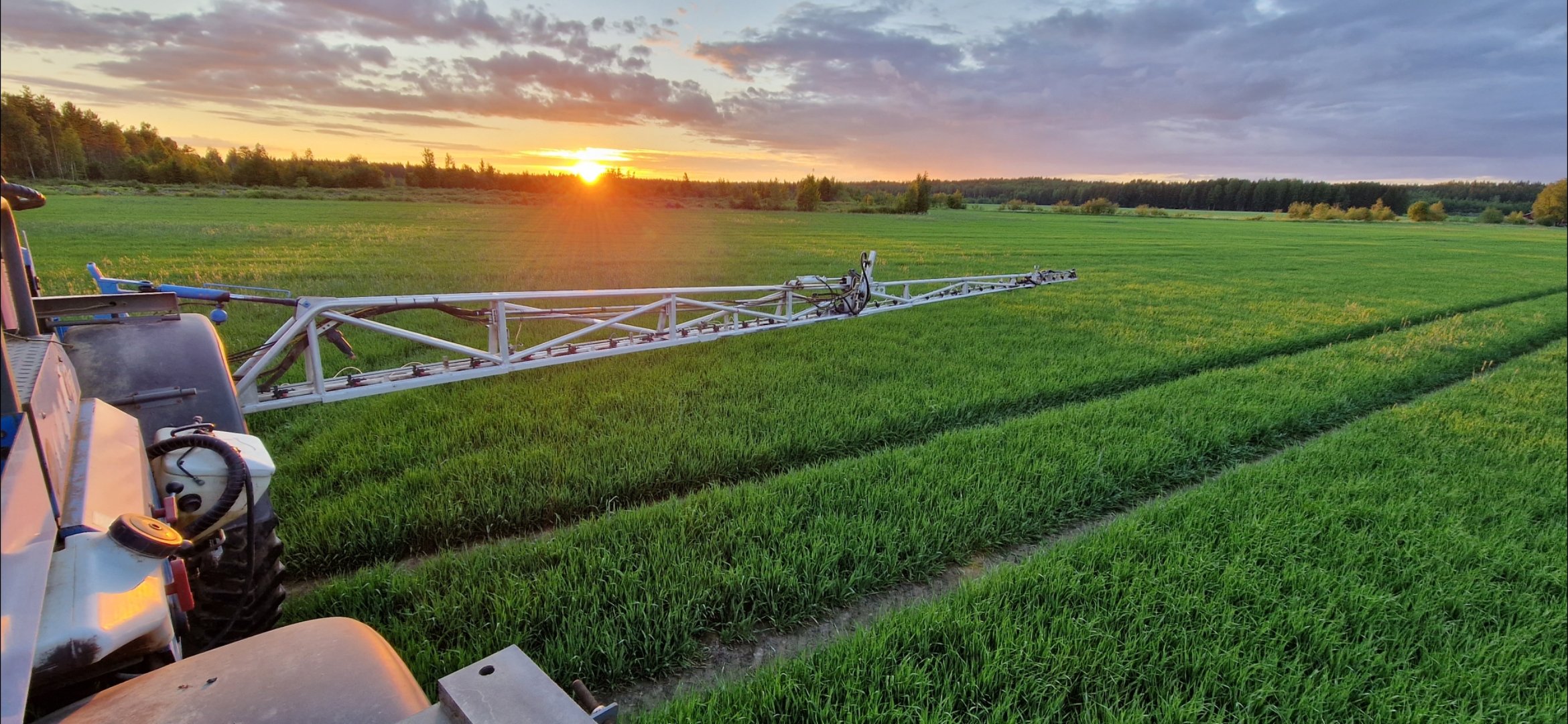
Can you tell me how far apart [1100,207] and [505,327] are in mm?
51245

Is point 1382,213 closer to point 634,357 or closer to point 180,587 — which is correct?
point 634,357

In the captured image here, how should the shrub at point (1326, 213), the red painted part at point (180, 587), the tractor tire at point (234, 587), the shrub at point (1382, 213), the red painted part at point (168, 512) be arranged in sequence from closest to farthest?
the red painted part at point (180, 587) < the red painted part at point (168, 512) < the tractor tire at point (234, 587) < the shrub at point (1326, 213) < the shrub at point (1382, 213)

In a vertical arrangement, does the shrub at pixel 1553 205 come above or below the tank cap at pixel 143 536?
above

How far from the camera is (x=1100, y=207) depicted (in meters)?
47.5

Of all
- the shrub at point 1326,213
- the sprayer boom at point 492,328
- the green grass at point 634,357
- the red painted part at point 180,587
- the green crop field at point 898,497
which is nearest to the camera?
the red painted part at point 180,587

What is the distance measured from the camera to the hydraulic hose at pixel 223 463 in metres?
1.86

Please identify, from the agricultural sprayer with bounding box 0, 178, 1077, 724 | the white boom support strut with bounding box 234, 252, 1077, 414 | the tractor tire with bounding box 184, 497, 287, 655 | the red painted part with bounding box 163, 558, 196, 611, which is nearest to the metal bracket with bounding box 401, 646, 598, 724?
the agricultural sprayer with bounding box 0, 178, 1077, 724

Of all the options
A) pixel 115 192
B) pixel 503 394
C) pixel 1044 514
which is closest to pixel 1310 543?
pixel 1044 514

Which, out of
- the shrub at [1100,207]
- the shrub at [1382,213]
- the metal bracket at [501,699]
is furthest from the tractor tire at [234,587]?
the shrub at [1382,213]

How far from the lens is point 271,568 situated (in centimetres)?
241

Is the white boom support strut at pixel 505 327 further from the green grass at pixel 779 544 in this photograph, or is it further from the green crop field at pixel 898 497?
the green grass at pixel 779 544

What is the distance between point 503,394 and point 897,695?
451cm

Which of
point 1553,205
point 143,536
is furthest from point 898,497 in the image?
point 1553,205

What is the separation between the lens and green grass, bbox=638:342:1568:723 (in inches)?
100
